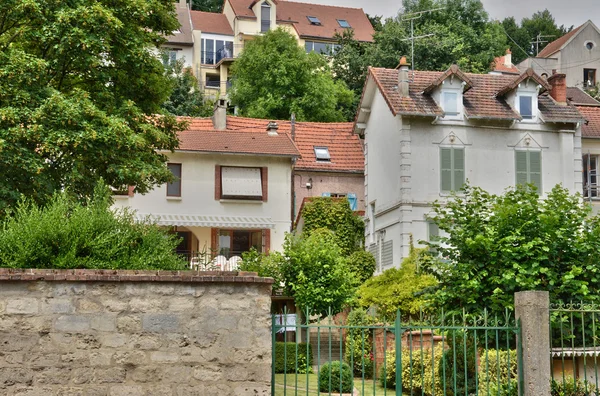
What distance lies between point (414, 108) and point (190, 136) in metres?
9.29

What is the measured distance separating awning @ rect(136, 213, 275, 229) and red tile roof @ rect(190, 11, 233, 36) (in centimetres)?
3649

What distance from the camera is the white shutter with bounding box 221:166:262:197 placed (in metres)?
34.5

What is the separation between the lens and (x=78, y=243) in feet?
35.3

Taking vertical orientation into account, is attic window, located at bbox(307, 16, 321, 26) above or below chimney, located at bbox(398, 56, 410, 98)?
above

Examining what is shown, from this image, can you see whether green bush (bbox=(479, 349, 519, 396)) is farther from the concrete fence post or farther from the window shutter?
the window shutter

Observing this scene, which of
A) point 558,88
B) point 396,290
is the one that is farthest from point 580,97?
point 396,290

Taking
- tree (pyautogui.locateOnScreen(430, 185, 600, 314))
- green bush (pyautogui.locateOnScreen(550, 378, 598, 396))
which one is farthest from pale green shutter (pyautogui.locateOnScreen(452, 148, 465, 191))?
green bush (pyautogui.locateOnScreen(550, 378, 598, 396))

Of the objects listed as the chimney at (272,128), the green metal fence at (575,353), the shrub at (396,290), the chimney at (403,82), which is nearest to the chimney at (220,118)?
the chimney at (272,128)

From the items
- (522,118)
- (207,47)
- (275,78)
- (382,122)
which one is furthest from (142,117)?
(207,47)

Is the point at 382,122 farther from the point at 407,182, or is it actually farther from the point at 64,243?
the point at 64,243

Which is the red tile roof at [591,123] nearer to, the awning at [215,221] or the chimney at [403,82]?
the chimney at [403,82]

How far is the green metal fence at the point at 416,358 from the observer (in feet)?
35.2

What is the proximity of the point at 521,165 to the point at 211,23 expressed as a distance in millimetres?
41685

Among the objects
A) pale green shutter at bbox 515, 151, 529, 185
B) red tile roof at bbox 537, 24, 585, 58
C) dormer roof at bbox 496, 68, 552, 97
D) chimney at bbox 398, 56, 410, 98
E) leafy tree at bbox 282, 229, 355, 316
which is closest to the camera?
leafy tree at bbox 282, 229, 355, 316
